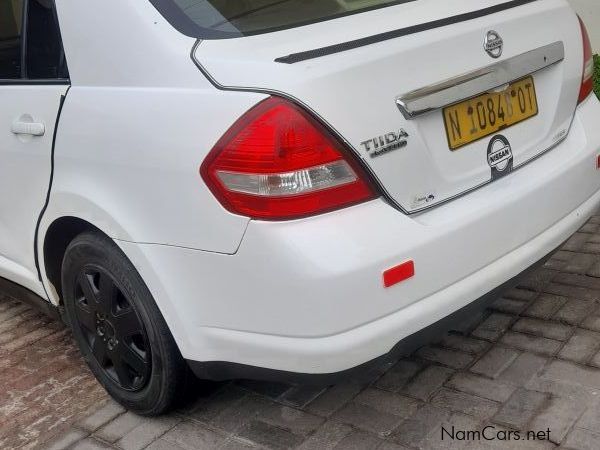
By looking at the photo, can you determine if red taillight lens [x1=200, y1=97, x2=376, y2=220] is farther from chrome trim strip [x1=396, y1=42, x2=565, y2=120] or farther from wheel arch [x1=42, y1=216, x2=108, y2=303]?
wheel arch [x1=42, y1=216, x2=108, y2=303]

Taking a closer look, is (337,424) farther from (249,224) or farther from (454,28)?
(454,28)

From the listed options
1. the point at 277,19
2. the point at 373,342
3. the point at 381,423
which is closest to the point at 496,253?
the point at 373,342

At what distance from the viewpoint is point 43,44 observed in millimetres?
2805

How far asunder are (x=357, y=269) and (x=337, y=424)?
2.63 ft

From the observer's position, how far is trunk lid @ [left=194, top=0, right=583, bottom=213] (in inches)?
83.7

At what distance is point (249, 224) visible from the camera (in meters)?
2.11

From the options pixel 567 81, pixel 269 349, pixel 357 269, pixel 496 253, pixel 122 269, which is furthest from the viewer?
pixel 567 81

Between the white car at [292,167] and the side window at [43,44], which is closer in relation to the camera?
the white car at [292,167]

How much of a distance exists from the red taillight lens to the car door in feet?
2.76

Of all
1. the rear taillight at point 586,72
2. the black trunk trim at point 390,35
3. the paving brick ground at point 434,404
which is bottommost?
the paving brick ground at point 434,404

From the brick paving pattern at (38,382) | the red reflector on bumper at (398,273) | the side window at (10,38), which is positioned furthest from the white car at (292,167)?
the brick paving pattern at (38,382)

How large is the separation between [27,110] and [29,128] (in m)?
0.08

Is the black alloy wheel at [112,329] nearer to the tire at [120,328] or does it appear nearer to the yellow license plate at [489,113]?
the tire at [120,328]

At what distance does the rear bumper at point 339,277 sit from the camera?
207cm
